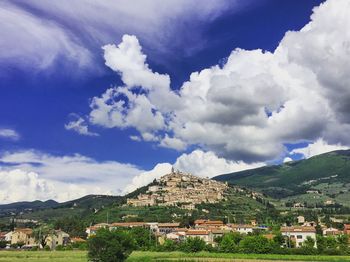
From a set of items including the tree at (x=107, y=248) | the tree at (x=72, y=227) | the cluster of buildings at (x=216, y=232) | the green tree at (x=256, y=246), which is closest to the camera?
the tree at (x=107, y=248)

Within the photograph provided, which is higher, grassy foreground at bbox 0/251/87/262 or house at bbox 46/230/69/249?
house at bbox 46/230/69/249

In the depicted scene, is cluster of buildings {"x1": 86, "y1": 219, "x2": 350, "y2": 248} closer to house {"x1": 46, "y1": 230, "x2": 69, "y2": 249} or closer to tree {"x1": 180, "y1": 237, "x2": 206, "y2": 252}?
tree {"x1": 180, "y1": 237, "x2": 206, "y2": 252}

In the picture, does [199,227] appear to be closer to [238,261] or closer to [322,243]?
[322,243]

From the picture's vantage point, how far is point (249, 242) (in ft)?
338

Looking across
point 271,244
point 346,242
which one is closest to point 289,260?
point 271,244

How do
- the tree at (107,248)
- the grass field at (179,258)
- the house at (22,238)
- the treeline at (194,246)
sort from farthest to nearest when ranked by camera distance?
1. the house at (22,238)
2. the grass field at (179,258)
3. the treeline at (194,246)
4. the tree at (107,248)

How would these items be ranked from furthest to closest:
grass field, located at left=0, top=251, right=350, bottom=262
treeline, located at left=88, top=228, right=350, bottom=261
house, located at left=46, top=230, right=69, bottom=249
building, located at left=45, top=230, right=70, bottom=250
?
house, located at left=46, top=230, right=69, bottom=249 < building, located at left=45, top=230, right=70, bottom=250 < grass field, located at left=0, top=251, right=350, bottom=262 < treeline, located at left=88, top=228, right=350, bottom=261

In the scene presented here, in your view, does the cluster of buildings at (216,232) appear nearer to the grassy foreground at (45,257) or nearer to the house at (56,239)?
the house at (56,239)

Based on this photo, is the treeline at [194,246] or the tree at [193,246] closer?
the treeline at [194,246]

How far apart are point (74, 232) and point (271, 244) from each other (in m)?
106

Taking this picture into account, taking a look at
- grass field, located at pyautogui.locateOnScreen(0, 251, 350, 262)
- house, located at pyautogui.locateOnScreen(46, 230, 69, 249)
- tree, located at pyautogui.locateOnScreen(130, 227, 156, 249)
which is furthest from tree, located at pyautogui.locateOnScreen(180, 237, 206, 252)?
house, located at pyautogui.locateOnScreen(46, 230, 69, 249)

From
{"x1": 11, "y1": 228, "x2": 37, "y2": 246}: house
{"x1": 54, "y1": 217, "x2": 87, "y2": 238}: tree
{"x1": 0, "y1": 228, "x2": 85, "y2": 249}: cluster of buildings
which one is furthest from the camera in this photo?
{"x1": 54, "y1": 217, "x2": 87, "y2": 238}: tree

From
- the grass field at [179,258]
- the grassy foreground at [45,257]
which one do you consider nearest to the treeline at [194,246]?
the grass field at [179,258]

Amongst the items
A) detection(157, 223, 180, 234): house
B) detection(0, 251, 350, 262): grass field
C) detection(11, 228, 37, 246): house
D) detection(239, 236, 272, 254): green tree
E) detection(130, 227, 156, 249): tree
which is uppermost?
detection(157, 223, 180, 234): house
